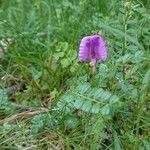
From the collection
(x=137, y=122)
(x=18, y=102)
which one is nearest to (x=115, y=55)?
(x=137, y=122)

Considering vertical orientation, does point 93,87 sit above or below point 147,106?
above

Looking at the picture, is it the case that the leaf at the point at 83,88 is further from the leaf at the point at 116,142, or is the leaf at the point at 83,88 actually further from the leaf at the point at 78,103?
the leaf at the point at 116,142

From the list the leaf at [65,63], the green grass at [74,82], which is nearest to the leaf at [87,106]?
the green grass at [74,82]

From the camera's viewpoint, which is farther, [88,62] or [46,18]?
[46,18]

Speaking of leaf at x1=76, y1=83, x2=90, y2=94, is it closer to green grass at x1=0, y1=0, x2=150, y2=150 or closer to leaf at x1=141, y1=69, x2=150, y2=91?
green grass at x1=0, y1=0, x2=150, y2=150

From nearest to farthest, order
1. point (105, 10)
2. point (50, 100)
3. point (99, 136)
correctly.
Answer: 1. point (99, 136)
2. point (50, 100)
3. point (105, 10)

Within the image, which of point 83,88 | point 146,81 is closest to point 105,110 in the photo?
point 83,88

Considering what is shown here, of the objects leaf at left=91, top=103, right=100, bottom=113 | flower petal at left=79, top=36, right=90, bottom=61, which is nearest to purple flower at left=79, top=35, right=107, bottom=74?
flower petal at left=79, top=36, right=90, bottom=61

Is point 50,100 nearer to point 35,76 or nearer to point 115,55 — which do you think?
point 35,76
